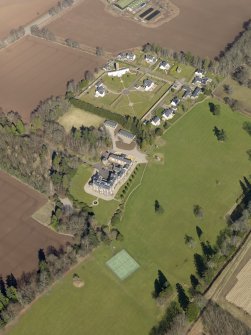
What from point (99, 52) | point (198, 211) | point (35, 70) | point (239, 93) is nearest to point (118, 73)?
point (99, 52)

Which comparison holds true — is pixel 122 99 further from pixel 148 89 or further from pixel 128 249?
pixel 128 249

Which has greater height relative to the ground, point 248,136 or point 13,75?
point 248,136

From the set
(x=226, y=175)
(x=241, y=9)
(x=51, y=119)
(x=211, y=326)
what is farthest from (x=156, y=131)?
(x=241, y=9)

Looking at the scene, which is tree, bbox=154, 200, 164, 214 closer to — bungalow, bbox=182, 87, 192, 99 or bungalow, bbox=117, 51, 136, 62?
bungalow, bbox=182, 87, 192, 99

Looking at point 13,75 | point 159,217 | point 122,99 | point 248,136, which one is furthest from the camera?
point 13,75

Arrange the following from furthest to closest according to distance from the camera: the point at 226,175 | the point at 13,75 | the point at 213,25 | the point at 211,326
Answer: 1. the point at 213,25
2. the point at 13,75
3. the point at 226,175
4. the point at 211,326

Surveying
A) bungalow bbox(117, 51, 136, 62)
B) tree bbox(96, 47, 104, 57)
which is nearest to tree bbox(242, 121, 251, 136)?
bungalow bbox(117, 51, 136, 62)

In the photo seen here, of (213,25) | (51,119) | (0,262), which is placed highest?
(213,25)
